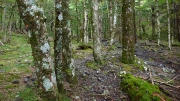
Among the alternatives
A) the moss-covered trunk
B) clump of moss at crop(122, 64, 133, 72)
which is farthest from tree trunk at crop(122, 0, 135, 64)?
the moss-covered trunk

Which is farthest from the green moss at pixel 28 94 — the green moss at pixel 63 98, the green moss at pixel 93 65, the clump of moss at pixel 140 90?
the green moss at pixel 93 65

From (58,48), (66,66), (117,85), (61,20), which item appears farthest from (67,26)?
(117,85)

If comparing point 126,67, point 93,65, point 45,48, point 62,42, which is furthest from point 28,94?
point 126,67

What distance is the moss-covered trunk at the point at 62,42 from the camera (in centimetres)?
654

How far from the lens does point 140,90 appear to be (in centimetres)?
666

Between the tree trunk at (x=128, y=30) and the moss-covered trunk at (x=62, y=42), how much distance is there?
4885 millimetres

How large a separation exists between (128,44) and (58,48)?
562cm

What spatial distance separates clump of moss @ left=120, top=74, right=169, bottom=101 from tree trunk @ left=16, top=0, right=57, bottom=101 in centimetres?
284

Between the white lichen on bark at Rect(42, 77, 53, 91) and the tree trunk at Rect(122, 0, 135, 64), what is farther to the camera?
the tree trunk at Rect(122, 0, 135, 64)

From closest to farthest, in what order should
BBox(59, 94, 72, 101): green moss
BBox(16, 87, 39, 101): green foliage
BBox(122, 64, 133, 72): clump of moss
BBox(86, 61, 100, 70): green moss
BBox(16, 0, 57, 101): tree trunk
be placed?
1. BBox(16, 0, 57, 101): tree trunk
2. BBox(16, 87, 39, 101): green foliage
3. BBox(59, 94, 72, 101): green moss
4. BBox(86, 61, 100, 70): green moss
5. BBox(122, 64, 133, 72): clump of moss

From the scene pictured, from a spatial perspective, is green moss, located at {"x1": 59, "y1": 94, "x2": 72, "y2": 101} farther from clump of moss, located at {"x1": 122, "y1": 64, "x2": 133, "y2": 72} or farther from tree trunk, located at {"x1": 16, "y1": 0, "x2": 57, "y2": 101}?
clump of moss, located at {"x1": 122, "y1": 64, "x2": 133, "y2": 72}

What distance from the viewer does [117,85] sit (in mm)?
7969

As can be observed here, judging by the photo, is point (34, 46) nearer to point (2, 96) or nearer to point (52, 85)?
point (52, 85)

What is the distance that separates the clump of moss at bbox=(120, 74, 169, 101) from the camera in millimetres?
6328
